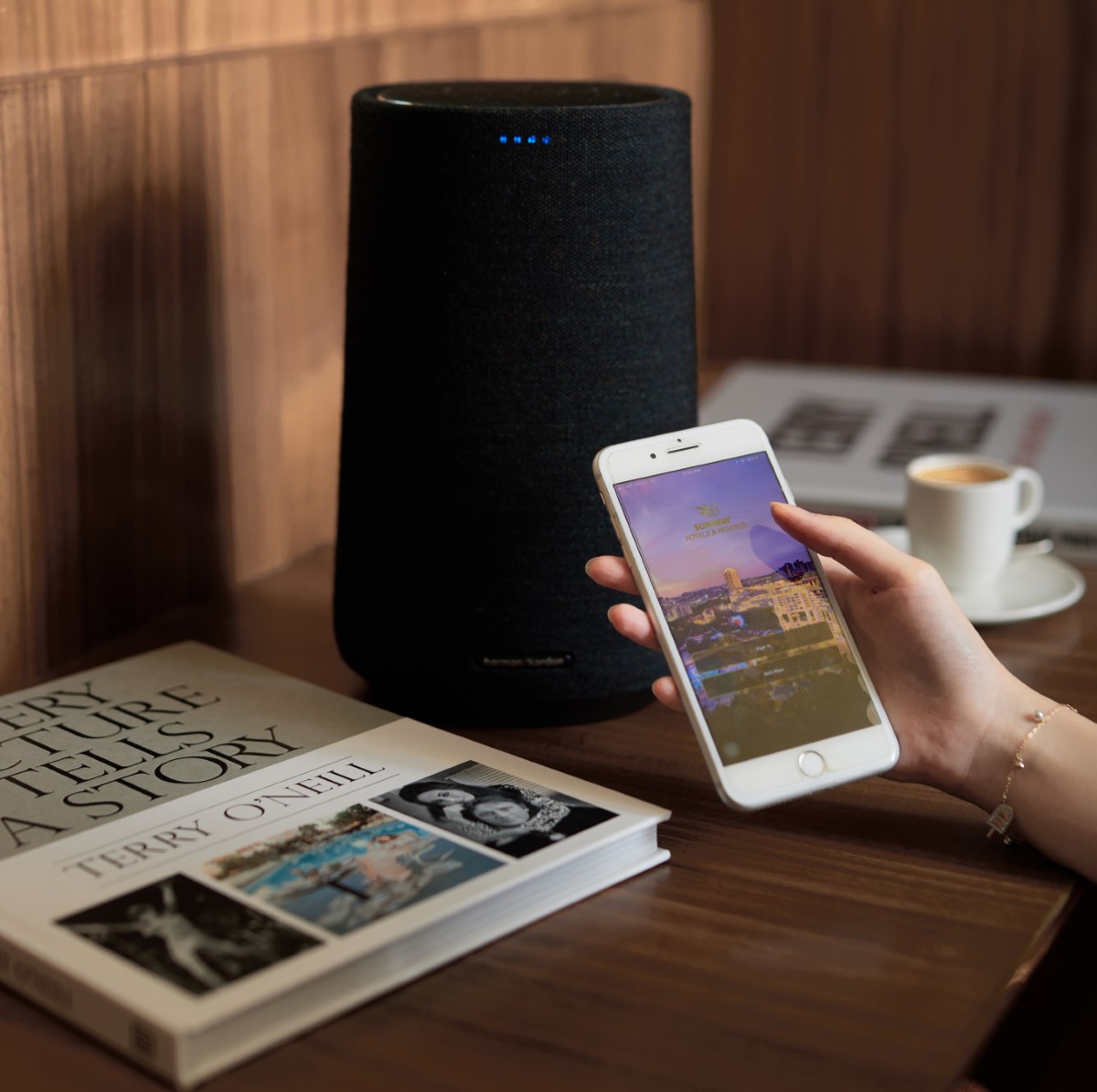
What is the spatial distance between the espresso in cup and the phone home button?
1.19ft

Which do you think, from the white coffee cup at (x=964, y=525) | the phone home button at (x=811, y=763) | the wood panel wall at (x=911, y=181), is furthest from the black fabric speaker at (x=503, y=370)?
the wood panel wall at (x=911, y=181)

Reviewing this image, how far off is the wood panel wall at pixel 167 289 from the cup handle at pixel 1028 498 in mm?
460

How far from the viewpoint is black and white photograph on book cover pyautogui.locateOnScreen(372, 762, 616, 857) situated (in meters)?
0.56

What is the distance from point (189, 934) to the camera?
49 centimetres

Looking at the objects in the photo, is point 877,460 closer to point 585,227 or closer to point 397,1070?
point 585,227

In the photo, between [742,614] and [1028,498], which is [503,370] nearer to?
[742,614]

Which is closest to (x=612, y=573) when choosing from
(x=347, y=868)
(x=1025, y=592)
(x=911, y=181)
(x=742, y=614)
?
(x=742, y=614)

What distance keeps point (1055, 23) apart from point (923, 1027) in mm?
1118

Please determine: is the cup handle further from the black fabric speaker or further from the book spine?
the book spine

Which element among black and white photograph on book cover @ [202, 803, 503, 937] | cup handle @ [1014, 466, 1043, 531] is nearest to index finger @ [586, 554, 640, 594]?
black and white photograph on book cover @ [202, 803, 503, 937]

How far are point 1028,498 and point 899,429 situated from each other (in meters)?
0.24

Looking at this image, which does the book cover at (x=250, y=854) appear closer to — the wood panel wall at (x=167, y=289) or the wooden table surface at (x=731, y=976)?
the wooden table surface at (x=731, y=976)

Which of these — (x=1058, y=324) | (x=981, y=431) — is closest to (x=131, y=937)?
(x=981, y=431)

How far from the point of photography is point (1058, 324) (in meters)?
1.38
